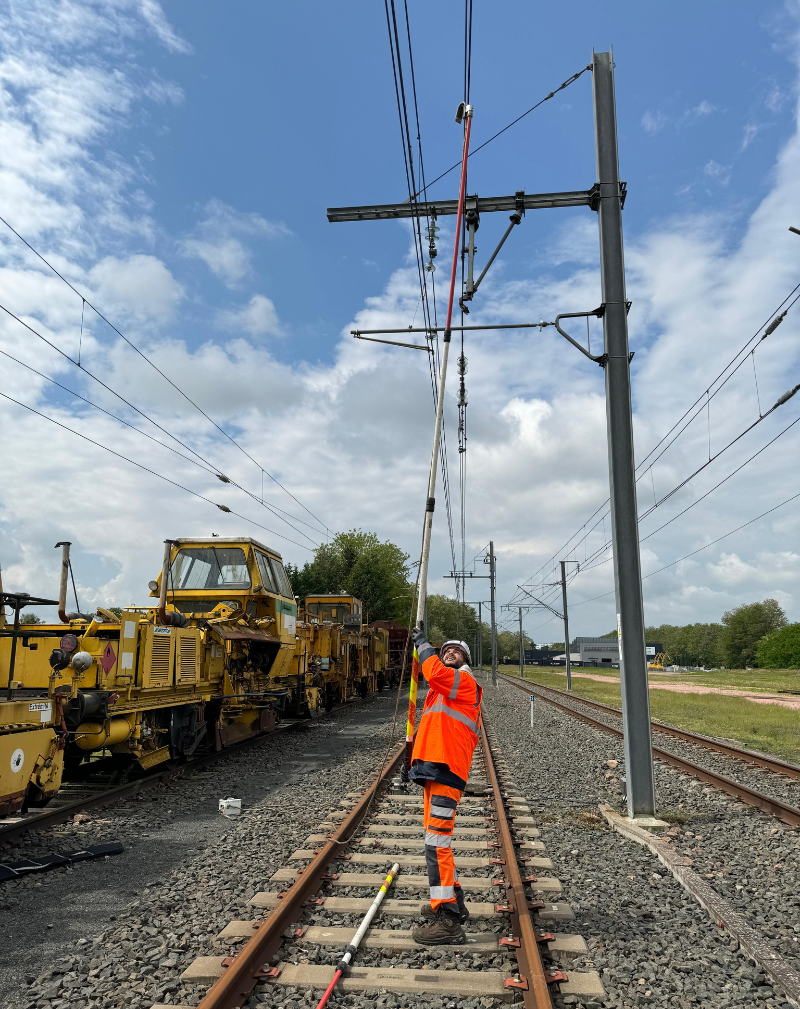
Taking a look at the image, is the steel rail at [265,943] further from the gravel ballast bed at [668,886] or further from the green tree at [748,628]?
the green tree at [748,628]

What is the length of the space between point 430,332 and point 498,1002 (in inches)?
289

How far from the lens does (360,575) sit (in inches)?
2275

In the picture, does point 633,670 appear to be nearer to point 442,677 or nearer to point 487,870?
point 487,870

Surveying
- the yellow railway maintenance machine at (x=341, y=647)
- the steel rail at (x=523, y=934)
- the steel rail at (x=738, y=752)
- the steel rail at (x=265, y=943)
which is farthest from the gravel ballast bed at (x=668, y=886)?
the yellow railway maintenance machine at (x=341, y=647)

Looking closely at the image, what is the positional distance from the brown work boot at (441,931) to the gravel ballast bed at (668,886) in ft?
2.37

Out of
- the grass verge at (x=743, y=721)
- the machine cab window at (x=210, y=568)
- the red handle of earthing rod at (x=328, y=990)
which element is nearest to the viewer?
the red handle of earthing rod at (x=328, y=990)

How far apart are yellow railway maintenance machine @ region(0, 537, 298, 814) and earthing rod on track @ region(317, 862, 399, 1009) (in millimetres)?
3134

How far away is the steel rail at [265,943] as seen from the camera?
3.36 m

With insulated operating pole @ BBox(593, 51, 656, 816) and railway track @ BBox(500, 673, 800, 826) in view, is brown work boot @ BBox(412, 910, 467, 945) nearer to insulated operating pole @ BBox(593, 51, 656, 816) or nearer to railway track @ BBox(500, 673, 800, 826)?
insulated operating pole @ BBox(593, 51, 656, 816)

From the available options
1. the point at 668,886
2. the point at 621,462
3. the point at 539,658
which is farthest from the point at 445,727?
the point at 539,658

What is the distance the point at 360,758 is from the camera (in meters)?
11.2

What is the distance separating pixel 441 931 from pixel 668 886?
2.23m

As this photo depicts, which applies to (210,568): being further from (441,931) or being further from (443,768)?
(441,931)

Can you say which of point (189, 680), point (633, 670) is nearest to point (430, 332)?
point (633, 670)
